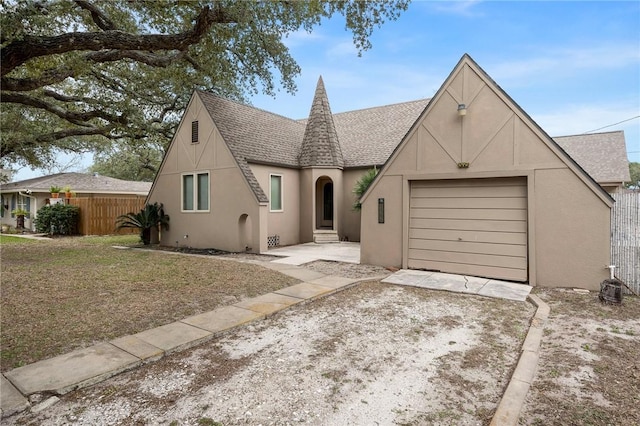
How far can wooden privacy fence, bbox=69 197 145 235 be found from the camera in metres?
19.6

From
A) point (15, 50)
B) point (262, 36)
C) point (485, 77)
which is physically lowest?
point (485, 77)

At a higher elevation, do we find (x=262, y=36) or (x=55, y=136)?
(x=262, y=36)

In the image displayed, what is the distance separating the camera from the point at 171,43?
8766mm

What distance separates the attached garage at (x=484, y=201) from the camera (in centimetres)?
726

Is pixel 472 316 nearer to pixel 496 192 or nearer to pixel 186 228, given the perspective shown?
pixel 496 192

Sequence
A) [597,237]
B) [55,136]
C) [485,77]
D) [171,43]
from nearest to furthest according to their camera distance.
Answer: [597,237] → [485,77] → [171,43] → [55,136]

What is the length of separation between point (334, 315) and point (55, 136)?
19.1 metres

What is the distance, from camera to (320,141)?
15.7 meters

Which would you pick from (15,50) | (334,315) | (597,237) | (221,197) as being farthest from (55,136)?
(597,237)

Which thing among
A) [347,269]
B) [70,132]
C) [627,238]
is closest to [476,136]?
[627,238]

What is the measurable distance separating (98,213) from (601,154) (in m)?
26.3

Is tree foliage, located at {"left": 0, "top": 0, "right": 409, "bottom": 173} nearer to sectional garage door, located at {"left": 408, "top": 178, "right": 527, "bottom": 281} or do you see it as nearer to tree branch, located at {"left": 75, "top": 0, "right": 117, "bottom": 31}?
tree branch, located at {"left": 75, "top": 0, "right": 117, "bottom": 31}

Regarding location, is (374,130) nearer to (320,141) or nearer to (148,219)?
(320,141)

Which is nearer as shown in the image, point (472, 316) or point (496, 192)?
point (472, 316)
